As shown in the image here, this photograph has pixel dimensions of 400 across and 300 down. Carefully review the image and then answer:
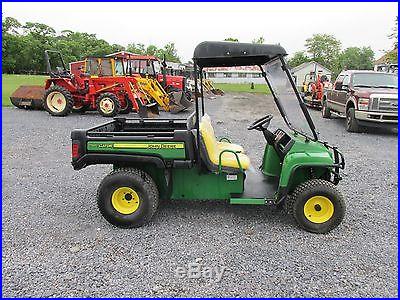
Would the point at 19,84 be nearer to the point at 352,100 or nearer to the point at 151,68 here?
the point at 151,68

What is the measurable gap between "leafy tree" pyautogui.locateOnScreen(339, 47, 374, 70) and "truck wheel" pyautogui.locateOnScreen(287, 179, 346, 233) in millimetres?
88661

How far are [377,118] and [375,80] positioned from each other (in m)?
1.63

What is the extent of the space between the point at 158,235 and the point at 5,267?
4.72 feet

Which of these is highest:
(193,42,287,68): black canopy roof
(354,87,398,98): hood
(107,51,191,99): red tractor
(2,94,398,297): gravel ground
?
(107,51,191,99): red tractor

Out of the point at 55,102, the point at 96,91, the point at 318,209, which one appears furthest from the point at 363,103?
the point at 55,102

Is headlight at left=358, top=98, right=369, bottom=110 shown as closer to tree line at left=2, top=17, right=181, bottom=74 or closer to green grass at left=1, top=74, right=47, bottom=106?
green grass at left=1, top=74, right=47, bottom=106

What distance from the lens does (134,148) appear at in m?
3.85

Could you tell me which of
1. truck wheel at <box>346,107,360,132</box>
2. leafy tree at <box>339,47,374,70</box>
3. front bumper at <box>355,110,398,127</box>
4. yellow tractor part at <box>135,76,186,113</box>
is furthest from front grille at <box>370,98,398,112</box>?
leafy tree at <box>339,47,374,70</box>

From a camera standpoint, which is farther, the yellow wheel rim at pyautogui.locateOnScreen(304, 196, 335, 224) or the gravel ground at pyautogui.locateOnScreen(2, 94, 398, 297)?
the yellow wheel rim at pyautogui.locateOnScreen(304, 196, 335, 224)

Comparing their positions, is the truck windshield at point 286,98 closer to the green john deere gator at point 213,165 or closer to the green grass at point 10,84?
the green john deere gator at point 213,165

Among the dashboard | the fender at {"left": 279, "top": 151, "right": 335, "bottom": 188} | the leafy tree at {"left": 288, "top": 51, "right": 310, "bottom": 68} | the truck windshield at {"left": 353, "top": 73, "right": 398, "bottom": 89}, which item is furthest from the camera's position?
the leafy tree at {"left": 288, "top": 51, "right": 310, "bottom": 68}

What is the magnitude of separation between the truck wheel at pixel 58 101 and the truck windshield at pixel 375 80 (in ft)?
30.8

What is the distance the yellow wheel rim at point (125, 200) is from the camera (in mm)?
3936

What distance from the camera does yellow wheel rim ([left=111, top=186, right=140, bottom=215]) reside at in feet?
12.9
